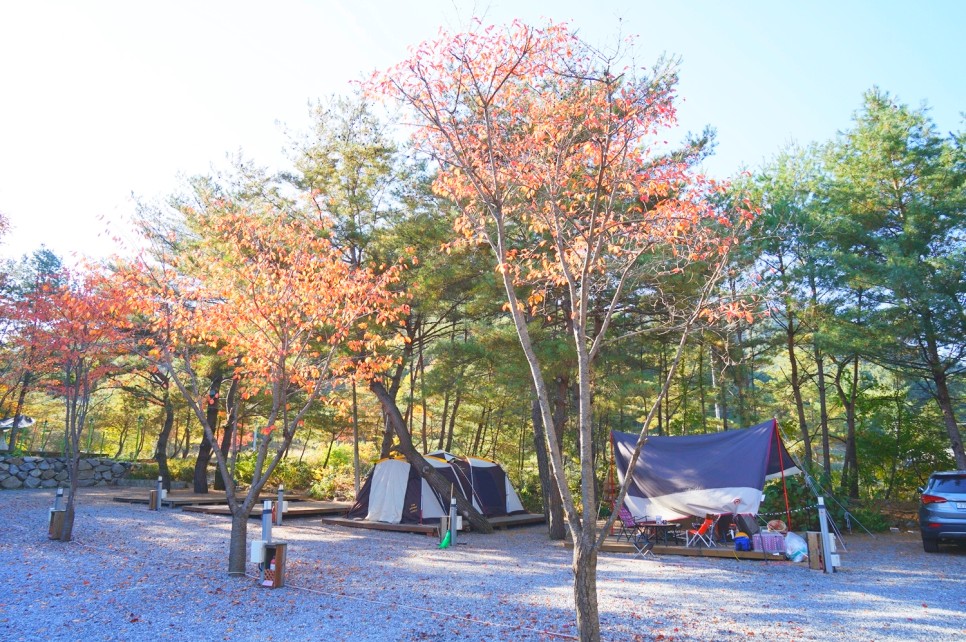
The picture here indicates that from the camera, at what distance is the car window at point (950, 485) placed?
8859 millimetres

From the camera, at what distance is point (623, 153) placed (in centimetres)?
468

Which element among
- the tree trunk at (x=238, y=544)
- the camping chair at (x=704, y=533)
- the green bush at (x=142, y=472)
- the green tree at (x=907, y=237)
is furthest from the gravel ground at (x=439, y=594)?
the green bush at (x=142, y=472)

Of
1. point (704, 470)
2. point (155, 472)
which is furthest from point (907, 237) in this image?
point (155, 472)

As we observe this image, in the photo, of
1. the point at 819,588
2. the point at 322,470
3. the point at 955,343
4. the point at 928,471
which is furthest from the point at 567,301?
the point at 322,470

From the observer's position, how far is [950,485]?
8945mm

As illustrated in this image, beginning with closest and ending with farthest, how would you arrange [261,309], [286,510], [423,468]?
[261,309] < [423,468] < [286,510]

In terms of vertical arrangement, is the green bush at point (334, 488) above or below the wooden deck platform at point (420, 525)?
above

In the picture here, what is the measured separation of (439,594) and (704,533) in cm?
503

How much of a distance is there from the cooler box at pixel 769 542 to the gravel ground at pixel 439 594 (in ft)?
1.08

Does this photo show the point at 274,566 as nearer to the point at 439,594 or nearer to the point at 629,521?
the point at 439,594

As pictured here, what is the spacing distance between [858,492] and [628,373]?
7.92 m

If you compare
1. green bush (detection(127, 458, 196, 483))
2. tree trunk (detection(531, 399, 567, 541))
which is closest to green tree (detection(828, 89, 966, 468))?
tree trunk (detection(531, 399, 567, 541))

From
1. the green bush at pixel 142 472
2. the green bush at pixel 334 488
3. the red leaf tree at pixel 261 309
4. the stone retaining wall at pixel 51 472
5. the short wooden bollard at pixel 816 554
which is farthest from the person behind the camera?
the green bush at pixel 142 472

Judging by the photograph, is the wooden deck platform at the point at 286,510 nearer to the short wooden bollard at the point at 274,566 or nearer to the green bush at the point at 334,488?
the green bush at the point at 334,488
